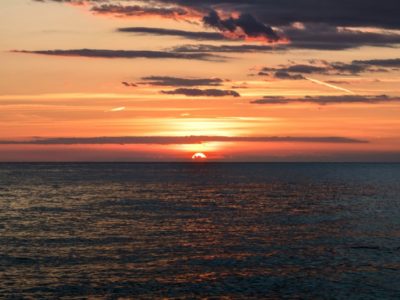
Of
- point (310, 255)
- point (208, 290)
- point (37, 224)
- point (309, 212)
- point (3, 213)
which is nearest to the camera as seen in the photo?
point (208, 290)

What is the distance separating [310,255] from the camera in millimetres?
61250

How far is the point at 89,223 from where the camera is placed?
84.9 metres

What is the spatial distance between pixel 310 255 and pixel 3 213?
54.4 m

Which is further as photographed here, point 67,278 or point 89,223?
point 89,223

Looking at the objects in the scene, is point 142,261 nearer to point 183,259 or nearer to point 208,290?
point 183,259

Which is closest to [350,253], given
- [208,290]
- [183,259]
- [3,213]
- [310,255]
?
[310,255]

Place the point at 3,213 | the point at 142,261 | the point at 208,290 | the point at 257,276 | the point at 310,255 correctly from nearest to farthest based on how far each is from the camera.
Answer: the point at 208,290 → the point at 257,276 → the point at 142,261 → the point at 310,255 → the point at 3,213

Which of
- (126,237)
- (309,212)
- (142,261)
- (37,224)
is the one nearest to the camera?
(142,261)

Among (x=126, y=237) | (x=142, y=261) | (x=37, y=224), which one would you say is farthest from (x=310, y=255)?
(x=37, y=224)

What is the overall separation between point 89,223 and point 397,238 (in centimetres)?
3809

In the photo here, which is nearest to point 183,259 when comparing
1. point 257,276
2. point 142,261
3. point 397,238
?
point 142,261

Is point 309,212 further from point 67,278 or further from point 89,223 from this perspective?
point 67,278

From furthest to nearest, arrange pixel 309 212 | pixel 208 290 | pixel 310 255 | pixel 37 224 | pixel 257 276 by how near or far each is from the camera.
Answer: pixel 309 212, pixel 37 224, pixel 310 255, pixel 257 276, pixel 208 290

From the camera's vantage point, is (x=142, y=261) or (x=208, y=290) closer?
(x=208, y=290)
